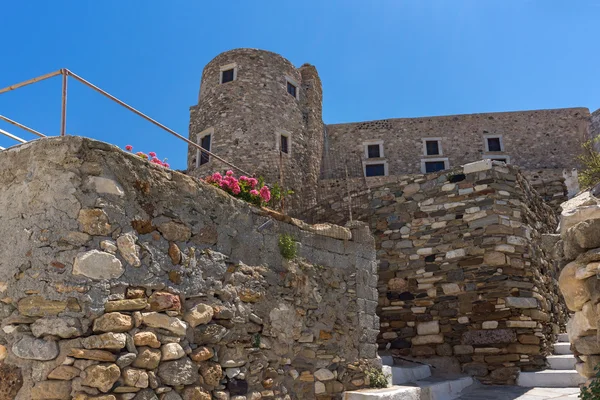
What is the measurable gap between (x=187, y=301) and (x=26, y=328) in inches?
45.5

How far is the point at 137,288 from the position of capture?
12.6 feet

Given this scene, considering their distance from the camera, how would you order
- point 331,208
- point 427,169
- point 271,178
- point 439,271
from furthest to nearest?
point 427,169 < point 271,178 < point 331,208 < point 439,271

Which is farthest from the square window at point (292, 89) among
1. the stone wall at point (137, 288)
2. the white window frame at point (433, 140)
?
the stone wall at point (137, 288)

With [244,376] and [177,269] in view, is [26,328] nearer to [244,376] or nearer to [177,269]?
[177,269]

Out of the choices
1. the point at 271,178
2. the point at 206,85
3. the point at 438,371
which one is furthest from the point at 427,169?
the point at 438,371

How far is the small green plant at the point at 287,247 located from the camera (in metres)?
5.14

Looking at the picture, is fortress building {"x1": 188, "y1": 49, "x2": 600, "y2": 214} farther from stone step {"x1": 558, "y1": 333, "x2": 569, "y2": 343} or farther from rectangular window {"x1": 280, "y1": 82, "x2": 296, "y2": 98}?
stone step {"x1": 558, "y1": 333, "x2": 569, "y2": 343}

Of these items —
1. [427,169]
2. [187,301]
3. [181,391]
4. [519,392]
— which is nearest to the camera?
[181,391]

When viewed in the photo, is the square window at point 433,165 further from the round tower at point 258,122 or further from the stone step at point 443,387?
the stone step at point 443,387

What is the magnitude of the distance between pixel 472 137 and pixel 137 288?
23821mm

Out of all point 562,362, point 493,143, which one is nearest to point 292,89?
point 493,143

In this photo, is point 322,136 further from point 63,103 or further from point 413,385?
point 63,103

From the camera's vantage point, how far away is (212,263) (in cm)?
444

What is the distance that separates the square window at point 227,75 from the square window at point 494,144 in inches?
513
